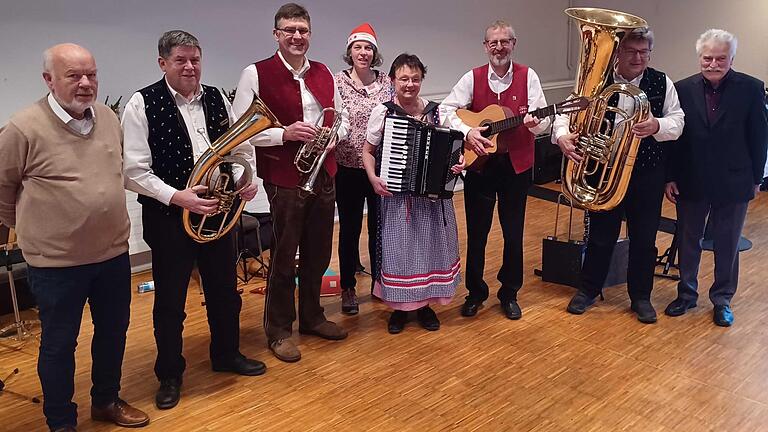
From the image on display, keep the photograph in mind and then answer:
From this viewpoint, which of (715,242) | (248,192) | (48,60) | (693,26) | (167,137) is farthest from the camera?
(693,26)

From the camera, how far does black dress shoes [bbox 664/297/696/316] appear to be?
4.18 m

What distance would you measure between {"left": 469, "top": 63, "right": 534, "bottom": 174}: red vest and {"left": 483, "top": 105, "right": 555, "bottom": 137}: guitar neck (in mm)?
91

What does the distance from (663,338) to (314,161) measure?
6.95 feet

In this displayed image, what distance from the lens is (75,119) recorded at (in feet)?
8.92

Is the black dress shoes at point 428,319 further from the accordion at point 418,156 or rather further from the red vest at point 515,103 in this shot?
the red vest at point 515,103

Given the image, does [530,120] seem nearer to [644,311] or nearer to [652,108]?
[652,108]

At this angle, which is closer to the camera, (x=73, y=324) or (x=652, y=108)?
(x=73, y=324)

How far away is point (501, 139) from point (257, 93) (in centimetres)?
131

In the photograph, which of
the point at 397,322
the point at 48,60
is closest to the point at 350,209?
the point at 397,322

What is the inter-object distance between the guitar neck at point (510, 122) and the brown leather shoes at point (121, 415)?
2156mm

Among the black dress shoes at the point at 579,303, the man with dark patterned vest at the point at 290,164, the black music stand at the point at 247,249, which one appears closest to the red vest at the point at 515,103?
the man with dark patterned vest at the point at 290,164

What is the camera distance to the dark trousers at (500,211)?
394cm

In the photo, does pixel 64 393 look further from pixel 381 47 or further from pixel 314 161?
pixel 381 47

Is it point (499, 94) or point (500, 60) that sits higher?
point (500, 60)
